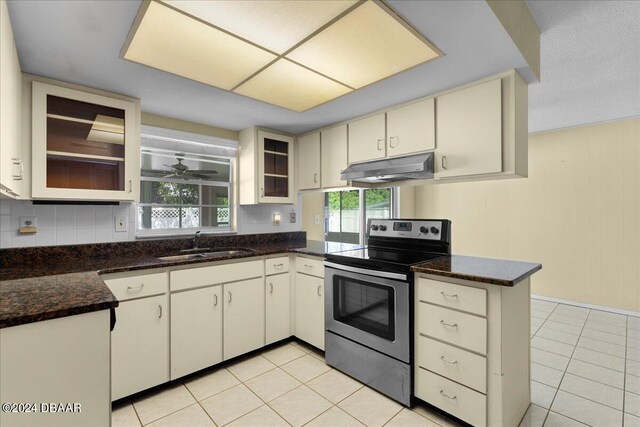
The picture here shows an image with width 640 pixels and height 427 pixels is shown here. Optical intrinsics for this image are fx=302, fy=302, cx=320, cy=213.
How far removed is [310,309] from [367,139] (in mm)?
1626

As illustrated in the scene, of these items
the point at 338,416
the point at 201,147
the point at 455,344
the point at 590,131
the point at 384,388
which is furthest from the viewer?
the point at 590,131

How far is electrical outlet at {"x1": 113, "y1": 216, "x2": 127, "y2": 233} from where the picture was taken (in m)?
2.48

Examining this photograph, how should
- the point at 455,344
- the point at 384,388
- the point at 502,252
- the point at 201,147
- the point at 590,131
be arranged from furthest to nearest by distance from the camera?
the point at 502,252
the point at 590,131
the point at 201,147
the point at 384,388
the point at 455,344

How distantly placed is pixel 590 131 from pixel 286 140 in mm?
3720

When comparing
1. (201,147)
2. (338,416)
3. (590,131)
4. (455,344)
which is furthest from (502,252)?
(201,147)

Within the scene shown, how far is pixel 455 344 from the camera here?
1756mm

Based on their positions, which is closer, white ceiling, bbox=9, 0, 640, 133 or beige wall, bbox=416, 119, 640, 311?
white ceiling, bbox=9, 0, 640, 133

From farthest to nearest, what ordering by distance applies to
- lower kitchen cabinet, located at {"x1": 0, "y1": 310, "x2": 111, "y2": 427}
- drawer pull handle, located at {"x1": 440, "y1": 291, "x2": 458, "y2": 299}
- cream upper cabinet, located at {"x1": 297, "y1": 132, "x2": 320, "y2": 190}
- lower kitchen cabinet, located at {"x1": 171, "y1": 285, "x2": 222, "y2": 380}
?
cream upper cabinet, located at {"x1": 297, "y1": 132, "x2": 320, "y2": 190}, lower kitchen cabinet, located at {"x1": 171, "y1": 285, "x2": 222, "y2": 380}, drawer pull handle, located at {"x1": 440, "y1": 291, "x2": 458, "y2": 299}, lower kitchen cabinet, located at {"x1": 0, "y1": 310, "x2": 111, "y2": 427}

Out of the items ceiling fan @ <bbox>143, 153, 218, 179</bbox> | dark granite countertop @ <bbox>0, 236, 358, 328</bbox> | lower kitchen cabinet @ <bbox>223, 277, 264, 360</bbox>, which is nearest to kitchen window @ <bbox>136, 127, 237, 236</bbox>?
ceiling fan @ <bbox>143, 153, 218, 179</bbox>

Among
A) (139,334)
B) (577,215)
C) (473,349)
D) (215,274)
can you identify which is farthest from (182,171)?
(577,215)

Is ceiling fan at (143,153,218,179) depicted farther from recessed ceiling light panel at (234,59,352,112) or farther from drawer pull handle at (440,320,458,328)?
drawer pull handle at (440,320,458,328)

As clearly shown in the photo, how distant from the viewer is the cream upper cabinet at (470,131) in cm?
201

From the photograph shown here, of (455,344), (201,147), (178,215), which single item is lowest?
(455,344)

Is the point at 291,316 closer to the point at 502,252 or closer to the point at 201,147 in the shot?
the point at 201,147
